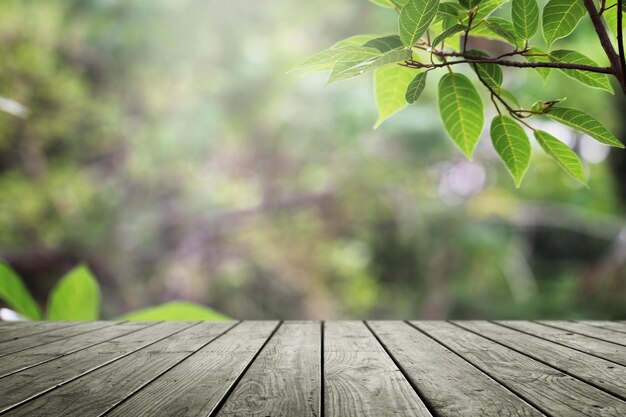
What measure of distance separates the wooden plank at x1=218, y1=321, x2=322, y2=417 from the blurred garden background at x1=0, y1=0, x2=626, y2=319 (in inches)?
142

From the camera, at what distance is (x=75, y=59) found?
15.4ft

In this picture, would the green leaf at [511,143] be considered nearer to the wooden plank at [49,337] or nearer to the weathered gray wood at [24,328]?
the wooden plank at [49,337]

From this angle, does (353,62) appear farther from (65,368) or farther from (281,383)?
(65,368)

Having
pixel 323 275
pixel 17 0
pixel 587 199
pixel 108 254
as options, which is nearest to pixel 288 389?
pixel 108 254

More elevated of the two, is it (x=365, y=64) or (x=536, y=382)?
(x=365, y=64)

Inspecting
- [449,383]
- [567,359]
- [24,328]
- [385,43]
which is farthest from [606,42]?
[24,328]

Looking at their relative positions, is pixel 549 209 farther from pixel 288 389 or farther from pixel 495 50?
pixel 288 389

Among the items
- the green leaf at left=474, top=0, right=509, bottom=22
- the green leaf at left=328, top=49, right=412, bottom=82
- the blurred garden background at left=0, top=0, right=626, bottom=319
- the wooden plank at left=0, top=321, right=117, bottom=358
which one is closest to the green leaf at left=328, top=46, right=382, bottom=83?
the green leaf at left=328, top=49, right=412, bottom=82

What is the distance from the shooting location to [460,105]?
568 millimetres

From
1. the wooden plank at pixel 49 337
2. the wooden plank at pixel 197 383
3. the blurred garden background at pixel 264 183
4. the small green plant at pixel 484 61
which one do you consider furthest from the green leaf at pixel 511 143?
the blurred garden background at pixel 264 183

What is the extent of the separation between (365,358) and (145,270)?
4238mm

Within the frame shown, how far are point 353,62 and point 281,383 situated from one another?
344 millimetres

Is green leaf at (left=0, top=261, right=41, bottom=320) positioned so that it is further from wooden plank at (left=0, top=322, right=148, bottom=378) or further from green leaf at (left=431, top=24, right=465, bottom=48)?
green leaf at (left=431, top=24, right=465, bottom=48)

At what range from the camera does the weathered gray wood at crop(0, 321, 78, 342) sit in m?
1.03
